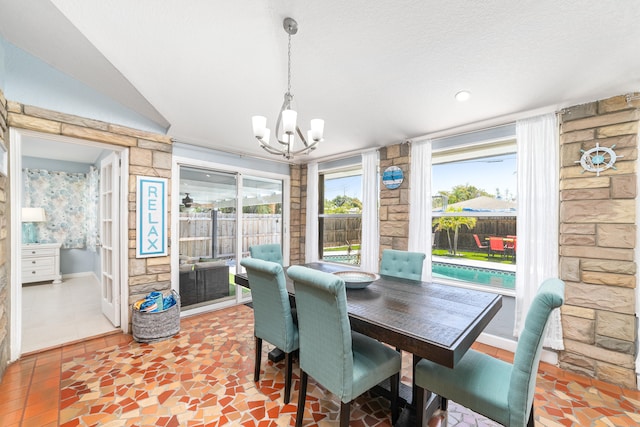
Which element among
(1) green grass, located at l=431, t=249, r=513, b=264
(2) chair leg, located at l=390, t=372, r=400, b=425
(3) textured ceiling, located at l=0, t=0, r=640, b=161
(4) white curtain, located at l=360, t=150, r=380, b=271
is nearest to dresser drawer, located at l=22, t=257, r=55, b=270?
(3) textured ceiling, located at l=0, t=0, r=640, b=161

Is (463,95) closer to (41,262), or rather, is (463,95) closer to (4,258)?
(4,258)

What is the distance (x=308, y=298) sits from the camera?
5.00 feet

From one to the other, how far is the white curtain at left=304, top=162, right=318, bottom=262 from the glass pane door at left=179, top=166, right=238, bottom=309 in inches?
47.6

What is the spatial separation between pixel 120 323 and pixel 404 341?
10.9ft

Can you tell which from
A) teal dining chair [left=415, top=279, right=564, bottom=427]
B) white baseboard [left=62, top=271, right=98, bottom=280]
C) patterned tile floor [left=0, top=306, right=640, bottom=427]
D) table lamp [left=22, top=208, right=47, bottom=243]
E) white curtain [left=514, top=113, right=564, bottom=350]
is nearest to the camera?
teal dining chair [left=415, top=279, right=564, bottom=427]

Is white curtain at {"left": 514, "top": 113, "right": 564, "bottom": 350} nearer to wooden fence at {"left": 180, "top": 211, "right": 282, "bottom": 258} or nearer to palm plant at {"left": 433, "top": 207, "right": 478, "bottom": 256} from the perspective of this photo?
A: palm plant at {"left": 433, "top": 207, "right": 478, "bottom": 256}

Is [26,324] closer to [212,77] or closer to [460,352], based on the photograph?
[212,77]

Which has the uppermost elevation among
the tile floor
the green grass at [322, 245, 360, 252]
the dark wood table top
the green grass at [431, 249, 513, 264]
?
the green grass at [431, 249, 513, 264]

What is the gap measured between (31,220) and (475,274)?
7.46 metres

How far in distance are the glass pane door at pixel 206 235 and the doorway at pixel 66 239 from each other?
0.75m

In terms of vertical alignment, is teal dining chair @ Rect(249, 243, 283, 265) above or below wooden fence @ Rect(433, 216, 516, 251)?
below

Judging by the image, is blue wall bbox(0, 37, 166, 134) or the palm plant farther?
the palm plant

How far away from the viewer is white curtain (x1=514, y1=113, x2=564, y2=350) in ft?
7.79

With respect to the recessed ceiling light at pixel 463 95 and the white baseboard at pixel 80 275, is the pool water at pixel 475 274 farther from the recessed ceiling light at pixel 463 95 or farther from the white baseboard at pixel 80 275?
the white baseboard at pixel 80 275
